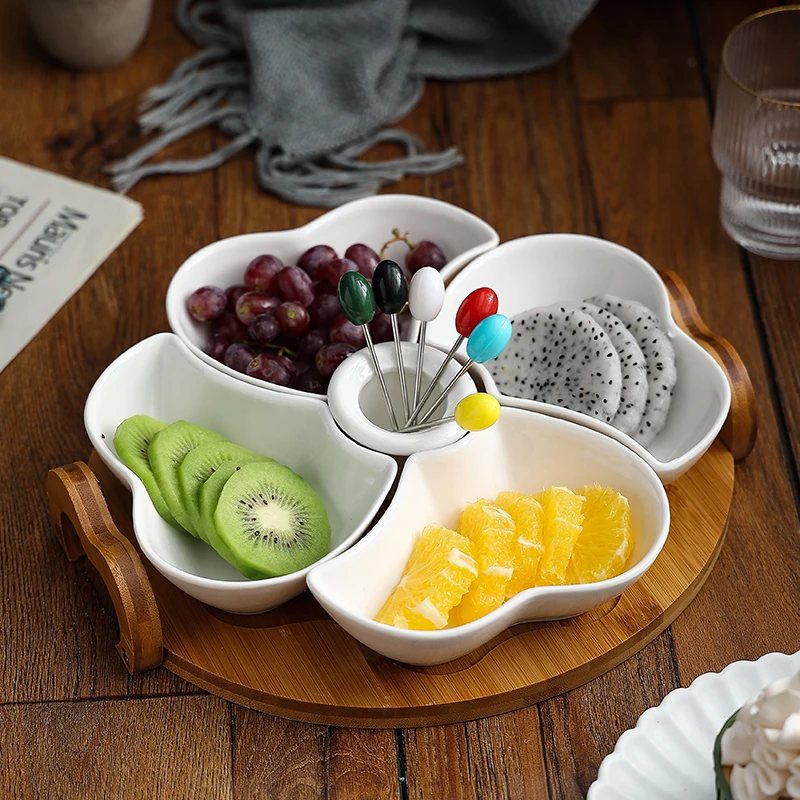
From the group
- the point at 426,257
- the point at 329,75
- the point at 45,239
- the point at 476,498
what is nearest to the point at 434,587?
the point at 476,498

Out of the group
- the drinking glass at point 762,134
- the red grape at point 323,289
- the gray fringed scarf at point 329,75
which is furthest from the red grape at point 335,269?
the drinking glass at point 762,134

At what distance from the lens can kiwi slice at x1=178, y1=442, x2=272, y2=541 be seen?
1074 millimetres

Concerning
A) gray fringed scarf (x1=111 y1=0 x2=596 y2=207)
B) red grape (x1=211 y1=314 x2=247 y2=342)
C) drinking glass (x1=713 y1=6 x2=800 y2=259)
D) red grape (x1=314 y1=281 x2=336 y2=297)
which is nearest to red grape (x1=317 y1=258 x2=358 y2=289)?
red grape (x1=314 y1=281 x2=336 y2=297)

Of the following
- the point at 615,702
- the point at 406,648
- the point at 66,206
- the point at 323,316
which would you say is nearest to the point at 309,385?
the point at 323,316

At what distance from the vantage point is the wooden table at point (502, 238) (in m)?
1.01

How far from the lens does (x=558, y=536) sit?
102 centimetres

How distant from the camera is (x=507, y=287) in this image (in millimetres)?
1318

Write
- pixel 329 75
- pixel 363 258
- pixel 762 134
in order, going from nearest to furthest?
pixel 363 258 < pixel 762 134 < pixel 329 75

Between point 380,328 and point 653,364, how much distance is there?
0.31m

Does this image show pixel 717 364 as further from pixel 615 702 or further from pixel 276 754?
pixel 276 754

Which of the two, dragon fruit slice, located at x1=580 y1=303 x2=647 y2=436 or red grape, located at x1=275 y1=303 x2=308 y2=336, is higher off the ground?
red grape, located at x1=275 y1=303 x2=308 y2=336

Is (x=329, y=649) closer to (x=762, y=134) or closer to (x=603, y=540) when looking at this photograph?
(x=603, y=540)

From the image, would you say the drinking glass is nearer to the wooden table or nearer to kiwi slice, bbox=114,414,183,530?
the wooden table

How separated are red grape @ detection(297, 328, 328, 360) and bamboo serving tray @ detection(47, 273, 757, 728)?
0.29 metres
